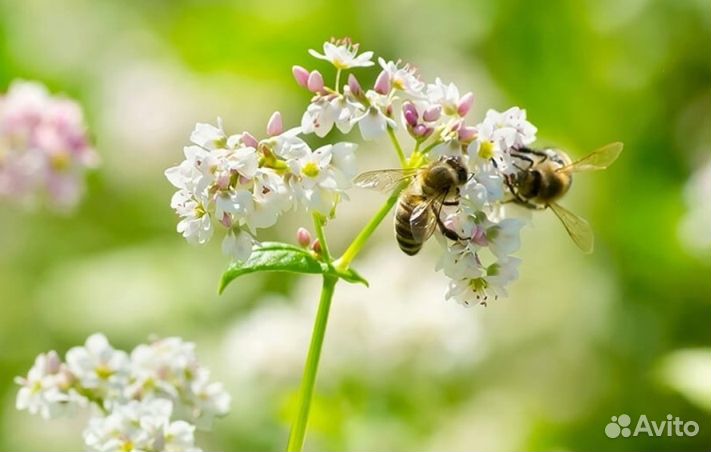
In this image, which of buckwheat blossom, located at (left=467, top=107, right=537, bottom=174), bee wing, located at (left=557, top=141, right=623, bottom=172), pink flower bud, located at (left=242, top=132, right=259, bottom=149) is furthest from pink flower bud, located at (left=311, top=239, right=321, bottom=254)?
bee wing, located at (left=557, top=141, right=623, bottom=172)

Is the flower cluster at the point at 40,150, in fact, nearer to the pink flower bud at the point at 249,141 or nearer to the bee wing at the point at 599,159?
the bee wing at the point at 599,159

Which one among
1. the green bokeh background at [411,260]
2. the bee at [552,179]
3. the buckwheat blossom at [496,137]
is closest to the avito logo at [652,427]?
the green bokeh background at [411,260]

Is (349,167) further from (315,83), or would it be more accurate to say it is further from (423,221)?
(423,221)

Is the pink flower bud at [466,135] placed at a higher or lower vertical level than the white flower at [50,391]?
higher

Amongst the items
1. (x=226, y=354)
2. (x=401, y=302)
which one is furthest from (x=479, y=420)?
(x=226, y=354)

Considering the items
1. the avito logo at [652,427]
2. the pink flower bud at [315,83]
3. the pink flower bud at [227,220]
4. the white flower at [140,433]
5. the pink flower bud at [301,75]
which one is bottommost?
the white flower at [140,433]

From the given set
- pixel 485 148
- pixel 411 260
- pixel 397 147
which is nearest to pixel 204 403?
pixel 397 147

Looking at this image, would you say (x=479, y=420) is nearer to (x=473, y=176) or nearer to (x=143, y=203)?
(x=143, y=203)
